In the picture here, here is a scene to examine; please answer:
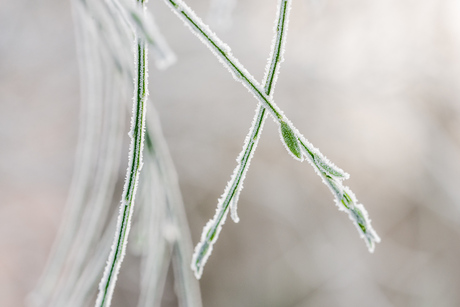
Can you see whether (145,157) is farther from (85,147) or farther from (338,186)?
(338,186)

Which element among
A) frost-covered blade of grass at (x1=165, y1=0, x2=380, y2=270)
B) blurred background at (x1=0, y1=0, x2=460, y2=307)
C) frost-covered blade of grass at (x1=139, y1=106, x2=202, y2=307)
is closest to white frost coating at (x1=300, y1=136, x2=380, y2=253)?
frost-covered blade of grass at (x1=165, y1=0, x2=380, y2=270)

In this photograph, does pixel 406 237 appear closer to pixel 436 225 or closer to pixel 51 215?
pixel 436 225

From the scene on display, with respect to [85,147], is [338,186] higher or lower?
lower

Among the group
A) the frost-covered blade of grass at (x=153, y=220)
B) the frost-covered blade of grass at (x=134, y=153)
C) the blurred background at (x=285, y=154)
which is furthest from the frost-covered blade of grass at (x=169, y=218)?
the blurred background at (x=285, y=154)

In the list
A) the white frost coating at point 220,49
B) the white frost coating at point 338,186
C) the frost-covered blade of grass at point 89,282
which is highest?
the white frost coating at point 220,49

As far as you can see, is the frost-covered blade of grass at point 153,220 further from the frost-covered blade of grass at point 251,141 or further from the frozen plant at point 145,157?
the frost-covered blade of grass at point 251,141

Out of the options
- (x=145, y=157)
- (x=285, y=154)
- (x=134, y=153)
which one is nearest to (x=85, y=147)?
(x=145, y=157)
